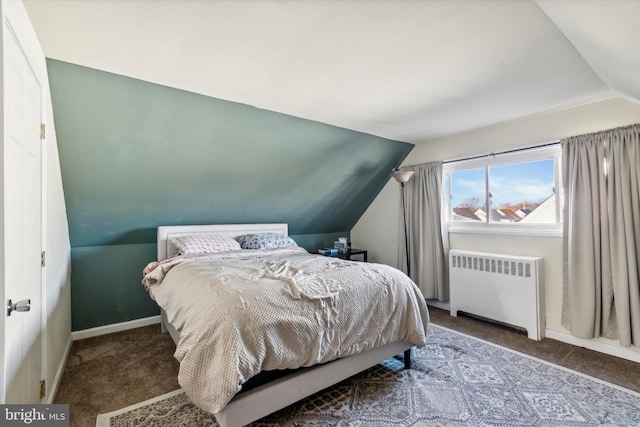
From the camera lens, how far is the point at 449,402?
6.18 ft

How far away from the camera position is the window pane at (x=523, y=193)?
3.01 meters

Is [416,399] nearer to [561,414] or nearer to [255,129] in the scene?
[561,414]

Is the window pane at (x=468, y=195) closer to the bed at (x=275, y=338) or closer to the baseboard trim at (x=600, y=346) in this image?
the baseboard trim at (x=600, y=346)

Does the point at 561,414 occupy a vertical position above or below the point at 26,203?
below

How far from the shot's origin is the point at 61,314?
2.38 m

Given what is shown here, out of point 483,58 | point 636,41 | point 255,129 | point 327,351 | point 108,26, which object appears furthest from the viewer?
point 255,129

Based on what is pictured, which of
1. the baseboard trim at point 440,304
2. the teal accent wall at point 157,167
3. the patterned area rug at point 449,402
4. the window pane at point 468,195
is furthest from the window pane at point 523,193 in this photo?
the patterned area rug at point 449,402

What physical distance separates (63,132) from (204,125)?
3.33 feet

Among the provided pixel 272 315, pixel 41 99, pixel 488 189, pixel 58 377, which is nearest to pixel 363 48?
pixel 272 315

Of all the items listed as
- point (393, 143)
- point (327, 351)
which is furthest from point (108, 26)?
point (393, 143)

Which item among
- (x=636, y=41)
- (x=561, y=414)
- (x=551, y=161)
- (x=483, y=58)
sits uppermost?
(x=483, y=58)

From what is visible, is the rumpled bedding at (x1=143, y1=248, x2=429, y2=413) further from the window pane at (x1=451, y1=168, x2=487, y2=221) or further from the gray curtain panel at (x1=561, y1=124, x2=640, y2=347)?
the window pane at (x1=451, y1=168, x2=487, y2=221)

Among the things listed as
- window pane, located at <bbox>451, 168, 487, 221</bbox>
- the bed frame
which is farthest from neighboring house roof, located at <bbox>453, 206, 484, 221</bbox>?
the bed frame

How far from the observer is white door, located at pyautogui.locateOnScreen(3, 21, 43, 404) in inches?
44.8
